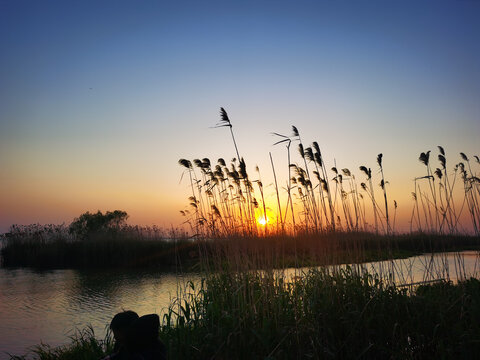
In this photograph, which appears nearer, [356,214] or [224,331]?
[224,331]

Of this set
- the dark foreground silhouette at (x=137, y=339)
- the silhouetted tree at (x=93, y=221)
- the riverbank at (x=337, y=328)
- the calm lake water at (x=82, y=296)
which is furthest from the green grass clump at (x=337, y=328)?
the silhouetted tree at (x=93, y=221)

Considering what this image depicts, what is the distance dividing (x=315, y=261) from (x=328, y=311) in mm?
886

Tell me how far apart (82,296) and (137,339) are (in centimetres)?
1031

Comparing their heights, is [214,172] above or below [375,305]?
above

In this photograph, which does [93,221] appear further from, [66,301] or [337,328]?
[337,328]

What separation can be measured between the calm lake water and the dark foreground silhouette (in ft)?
10.4

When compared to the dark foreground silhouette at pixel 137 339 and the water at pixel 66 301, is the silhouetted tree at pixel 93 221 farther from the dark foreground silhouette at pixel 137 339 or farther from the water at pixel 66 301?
the dark foreground silhouette at pixel 137 339

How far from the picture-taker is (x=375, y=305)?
455 cm

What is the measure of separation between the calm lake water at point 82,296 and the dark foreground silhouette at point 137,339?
10.4ft

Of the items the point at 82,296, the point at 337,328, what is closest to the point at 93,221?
the point at 82,296

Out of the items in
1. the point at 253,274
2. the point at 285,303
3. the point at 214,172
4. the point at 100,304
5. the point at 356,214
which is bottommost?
the point at 100,304

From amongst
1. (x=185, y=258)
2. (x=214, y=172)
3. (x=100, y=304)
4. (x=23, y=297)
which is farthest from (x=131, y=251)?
(x=214, y=172)

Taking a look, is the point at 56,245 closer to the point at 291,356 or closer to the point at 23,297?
the point at 23,297

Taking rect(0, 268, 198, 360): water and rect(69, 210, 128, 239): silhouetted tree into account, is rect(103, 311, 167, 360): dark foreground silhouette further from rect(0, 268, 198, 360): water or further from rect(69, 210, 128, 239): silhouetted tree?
rect(69, 210, 128, 239): silhouetted tree
